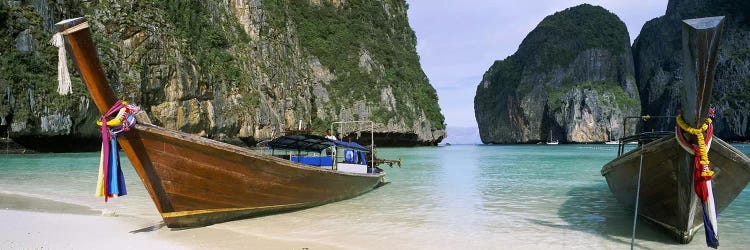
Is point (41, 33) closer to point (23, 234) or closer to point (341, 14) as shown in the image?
point (23, 234)

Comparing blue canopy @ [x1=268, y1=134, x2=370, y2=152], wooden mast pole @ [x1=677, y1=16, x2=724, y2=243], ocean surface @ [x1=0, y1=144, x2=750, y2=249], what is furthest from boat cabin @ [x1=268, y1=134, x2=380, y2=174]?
wooden mast pole @ [x1=677, y1=16, x2=724, y2=243]

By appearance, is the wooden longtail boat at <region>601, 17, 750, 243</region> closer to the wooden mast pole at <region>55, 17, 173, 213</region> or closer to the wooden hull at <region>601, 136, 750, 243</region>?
the wooden hull at <region>601, 136, 750, 243</region>

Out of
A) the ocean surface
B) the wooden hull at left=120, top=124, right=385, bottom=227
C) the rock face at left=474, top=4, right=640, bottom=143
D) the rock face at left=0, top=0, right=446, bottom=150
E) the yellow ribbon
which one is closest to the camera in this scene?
the yellow ribbon

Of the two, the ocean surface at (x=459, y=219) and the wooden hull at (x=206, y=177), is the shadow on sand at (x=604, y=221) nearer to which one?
the ocean surface at (x=459, y=219)

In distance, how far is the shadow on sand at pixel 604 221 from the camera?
779cm

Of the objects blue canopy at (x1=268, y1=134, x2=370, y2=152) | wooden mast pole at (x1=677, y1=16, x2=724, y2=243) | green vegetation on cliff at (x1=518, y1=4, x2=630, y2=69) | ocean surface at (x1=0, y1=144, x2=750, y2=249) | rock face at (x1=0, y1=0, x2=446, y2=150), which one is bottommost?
ocean surface at (x1=0, y1=144, x2=750, y2=249)

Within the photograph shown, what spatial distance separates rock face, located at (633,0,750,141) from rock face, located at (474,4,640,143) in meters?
5.38

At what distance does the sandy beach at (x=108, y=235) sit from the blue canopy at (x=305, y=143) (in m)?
4.19

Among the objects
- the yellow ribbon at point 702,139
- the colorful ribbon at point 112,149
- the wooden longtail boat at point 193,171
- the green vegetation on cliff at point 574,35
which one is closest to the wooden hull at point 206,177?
the wooden longtail boat at point 193,171

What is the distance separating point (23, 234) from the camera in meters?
7.54

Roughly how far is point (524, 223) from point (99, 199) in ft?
35.4

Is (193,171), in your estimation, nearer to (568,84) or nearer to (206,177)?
(206,177)

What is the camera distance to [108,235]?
768 cm

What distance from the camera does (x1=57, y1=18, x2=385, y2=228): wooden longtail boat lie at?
21.6 ft
